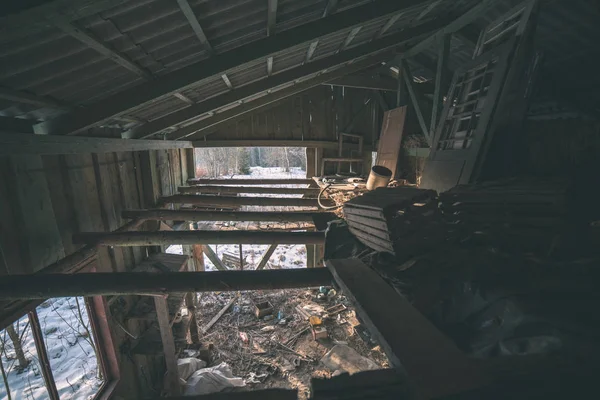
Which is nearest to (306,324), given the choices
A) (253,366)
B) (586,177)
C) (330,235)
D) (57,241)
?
(253,366)

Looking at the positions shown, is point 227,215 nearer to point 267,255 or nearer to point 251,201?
point 251,201

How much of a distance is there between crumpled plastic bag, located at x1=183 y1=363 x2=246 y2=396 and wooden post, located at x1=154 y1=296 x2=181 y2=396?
0.41 m

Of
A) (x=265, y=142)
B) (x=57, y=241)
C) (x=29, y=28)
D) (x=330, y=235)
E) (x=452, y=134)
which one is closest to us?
(x=29, y=28)

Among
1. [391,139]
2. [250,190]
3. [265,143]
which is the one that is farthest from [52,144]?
[391,139]

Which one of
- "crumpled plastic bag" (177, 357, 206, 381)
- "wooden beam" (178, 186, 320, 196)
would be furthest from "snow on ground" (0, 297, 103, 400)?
"wooden beam" (178, 186, 320, 196)

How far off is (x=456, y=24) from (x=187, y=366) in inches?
424

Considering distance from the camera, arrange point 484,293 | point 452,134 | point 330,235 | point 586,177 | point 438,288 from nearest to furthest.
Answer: point 484,293, point 438,288, point 330,235, point 586,177, point 452,134

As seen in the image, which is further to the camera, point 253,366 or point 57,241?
point 253,366

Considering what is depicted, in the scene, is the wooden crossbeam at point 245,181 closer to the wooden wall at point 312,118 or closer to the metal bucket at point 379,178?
the wooden wall at point 312,118

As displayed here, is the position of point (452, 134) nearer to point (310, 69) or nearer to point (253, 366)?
point (310, 69)

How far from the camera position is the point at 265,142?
11.5 metres

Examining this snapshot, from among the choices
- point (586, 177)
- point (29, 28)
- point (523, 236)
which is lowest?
point (523, 236)

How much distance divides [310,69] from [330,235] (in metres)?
4.36

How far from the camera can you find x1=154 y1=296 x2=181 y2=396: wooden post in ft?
16.9
